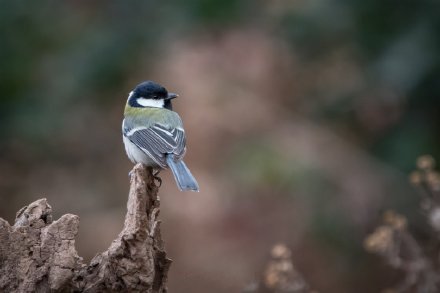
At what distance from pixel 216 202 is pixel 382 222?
168cm

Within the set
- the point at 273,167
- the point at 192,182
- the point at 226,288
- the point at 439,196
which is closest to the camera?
the point at 192,182

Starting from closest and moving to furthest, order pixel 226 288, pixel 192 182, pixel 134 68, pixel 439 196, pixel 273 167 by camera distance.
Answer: pixel 192 182 < pixel 439 196 < pixel 273 167 < pixel 226 288 < pixel 134 68

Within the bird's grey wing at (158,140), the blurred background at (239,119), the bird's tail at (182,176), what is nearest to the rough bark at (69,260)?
the bird's tail at (182,176)

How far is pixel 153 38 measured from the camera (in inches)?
328

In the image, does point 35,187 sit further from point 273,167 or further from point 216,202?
point 273,167

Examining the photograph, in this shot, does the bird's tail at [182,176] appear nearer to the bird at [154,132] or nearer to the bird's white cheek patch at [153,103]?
the bird at [154,132]

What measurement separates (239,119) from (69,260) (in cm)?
515

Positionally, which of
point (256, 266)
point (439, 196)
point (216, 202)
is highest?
point (216, 202)

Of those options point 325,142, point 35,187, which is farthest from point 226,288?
point 35,187

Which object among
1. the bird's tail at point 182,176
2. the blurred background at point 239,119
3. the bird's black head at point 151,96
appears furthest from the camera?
the blurred background at point 239,119

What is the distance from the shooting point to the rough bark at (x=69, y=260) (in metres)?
3.54

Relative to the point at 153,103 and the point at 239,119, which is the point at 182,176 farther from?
the point at 239,119

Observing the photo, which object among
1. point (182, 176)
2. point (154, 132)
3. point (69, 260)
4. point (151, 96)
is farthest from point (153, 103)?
point (69, 260)

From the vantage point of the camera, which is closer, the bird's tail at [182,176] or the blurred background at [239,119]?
the bird's tail at [182,176]
